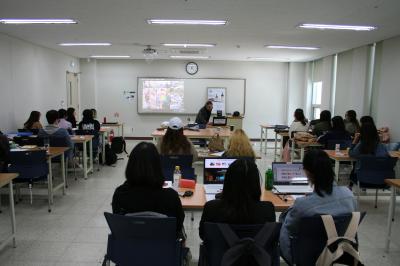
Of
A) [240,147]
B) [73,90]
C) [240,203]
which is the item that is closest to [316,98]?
[73,90]

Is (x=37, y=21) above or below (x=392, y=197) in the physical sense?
above

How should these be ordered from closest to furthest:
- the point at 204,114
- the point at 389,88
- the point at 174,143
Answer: the point at 174,143, the point at 389,88, the point at 204,114

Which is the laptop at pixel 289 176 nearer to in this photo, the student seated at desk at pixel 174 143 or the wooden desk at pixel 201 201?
the wooden desk at pixel 201 201

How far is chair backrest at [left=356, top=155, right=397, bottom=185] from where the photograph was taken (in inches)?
173

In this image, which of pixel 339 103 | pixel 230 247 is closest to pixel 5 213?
pixel 230 247

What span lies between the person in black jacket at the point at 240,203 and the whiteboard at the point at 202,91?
9.58m

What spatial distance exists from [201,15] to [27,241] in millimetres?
3659

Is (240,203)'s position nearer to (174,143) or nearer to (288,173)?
(288,173)

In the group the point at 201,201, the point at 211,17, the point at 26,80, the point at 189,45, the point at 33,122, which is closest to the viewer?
the point at 201,201

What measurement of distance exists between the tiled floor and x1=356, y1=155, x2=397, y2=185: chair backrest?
0.51 meters

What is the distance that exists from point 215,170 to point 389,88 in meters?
5.48

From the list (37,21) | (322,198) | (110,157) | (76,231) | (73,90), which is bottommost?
(76,231)

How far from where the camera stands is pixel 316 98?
1115cm

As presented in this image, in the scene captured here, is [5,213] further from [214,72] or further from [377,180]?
[214,72]
